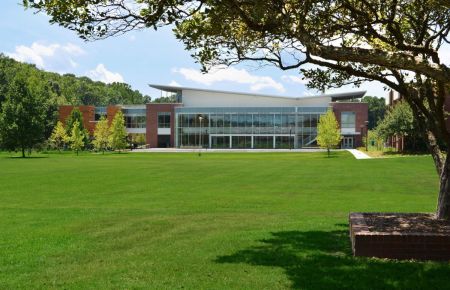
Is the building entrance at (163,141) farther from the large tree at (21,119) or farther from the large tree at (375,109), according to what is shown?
the large tree at (375,109)

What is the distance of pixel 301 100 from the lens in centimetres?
11650


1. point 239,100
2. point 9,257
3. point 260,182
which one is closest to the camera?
point 9,257

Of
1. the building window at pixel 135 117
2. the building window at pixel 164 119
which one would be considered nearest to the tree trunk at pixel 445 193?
the building window at pixel 164 119

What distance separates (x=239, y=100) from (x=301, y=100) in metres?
14.3

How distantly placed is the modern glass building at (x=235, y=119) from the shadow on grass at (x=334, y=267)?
96.2 m

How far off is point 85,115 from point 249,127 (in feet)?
129

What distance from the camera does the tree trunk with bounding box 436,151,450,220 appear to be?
387 inches

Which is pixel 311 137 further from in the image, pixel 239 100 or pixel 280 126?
pixel 239 100

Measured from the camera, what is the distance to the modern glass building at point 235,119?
106 m

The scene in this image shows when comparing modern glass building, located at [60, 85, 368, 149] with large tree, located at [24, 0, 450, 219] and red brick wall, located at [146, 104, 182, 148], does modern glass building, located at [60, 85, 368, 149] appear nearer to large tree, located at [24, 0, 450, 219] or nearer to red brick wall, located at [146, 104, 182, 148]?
red brick wall, located at [146, 104, 182, 148]

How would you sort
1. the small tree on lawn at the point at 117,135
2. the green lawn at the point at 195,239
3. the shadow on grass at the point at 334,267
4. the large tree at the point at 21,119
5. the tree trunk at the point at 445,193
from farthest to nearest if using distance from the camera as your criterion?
the small tree on lawn at the point at 117,135 → the large tree at the point at 21,119 → the tree trunk at the point at 445,193 → the green lawn at the point at 195,239 → the shadow on grass at the point at 334,267

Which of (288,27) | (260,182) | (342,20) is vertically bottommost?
(260,182)

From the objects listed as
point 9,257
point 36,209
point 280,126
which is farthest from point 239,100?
point 9,257

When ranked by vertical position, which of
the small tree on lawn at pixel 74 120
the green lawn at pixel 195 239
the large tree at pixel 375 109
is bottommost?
A: the green lawn at pixel 195 239
